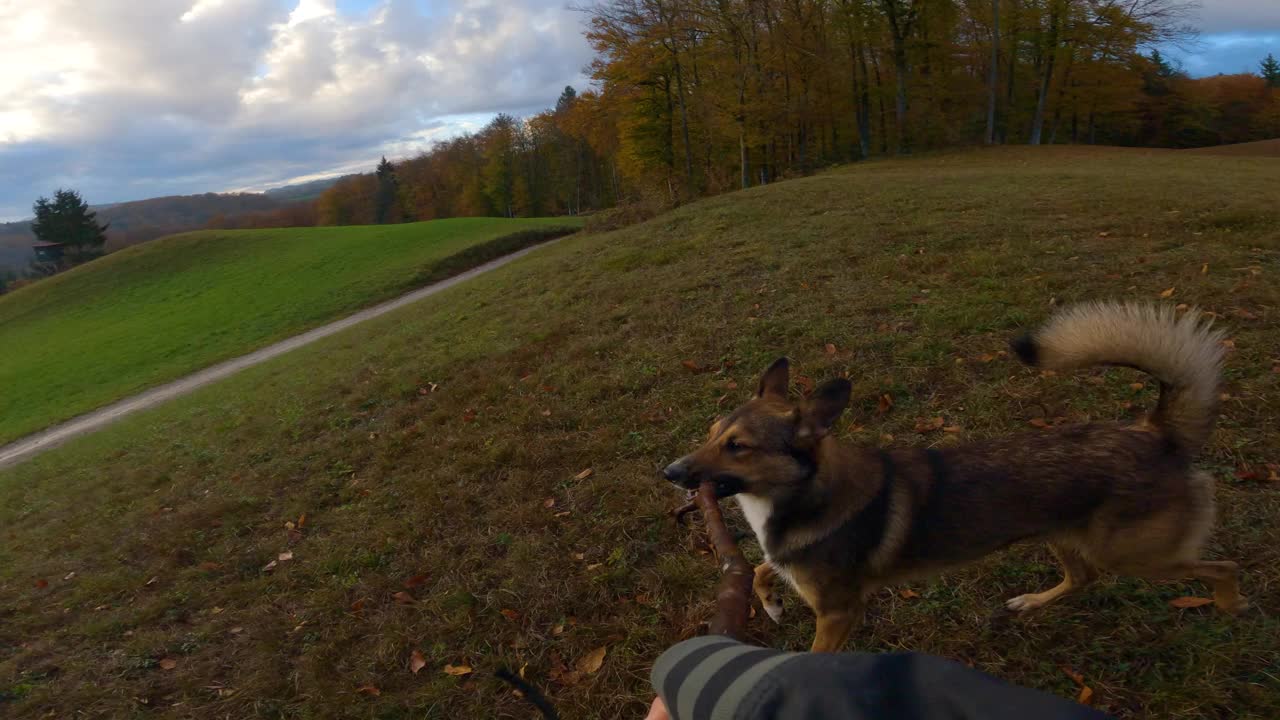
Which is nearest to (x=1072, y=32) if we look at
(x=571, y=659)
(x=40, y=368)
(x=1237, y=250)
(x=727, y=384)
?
(x=1237, y=250)

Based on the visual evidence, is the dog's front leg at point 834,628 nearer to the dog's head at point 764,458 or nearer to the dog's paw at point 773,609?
the dog's paw at point 773,609

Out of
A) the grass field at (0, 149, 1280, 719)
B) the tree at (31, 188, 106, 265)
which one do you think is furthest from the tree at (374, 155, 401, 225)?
the grass field at (0, 149, 1280, 719)

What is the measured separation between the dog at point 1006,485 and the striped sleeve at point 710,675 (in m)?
1.41

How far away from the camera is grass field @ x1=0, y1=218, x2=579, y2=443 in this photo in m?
21.9

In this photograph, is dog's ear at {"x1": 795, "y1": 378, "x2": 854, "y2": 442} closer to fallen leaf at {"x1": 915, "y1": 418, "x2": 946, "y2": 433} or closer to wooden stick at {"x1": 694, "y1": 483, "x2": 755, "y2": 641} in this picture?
wooden stick at {"x1": 694, "y1": 483, "x2": 755, "y2": 641}

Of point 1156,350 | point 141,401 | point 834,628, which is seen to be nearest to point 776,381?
point 834,628

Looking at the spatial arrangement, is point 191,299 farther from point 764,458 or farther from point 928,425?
point 764,458

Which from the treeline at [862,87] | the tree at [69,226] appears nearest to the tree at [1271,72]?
the treeline at [862,87]

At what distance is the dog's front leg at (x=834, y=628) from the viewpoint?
9.78 ft

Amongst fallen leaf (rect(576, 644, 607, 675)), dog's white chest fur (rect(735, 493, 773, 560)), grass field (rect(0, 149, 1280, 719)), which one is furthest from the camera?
fallen leaf (rect(576, 644, 607, 675))

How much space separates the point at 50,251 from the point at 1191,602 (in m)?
89.4

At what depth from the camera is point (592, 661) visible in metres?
3.55

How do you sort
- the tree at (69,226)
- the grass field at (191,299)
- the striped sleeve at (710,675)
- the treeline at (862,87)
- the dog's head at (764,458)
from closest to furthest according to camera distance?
1. the striped sleeve at (710,675)
2. the dog's head at (764,458)
3. the grass field at (191,299)
4. the treeline at (862,87)
5. the tree at (69,226)

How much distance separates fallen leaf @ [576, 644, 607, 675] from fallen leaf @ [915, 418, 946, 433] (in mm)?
3059
